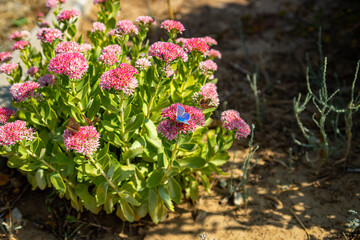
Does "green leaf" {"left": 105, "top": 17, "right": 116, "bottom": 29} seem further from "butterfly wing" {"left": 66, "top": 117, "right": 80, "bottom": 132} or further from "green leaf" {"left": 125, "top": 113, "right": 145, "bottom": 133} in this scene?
"butterfly wing" {"left": 66, "top": 117, "right": 80, "bottom": 132}

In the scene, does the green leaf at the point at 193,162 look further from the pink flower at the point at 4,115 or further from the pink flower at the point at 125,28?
the pink flower at the point at 4,115

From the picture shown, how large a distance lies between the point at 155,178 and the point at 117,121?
486 mm

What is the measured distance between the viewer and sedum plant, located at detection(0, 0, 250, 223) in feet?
6.40

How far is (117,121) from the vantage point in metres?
2.21

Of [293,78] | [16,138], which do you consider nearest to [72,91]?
[16,138]

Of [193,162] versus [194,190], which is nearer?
[193,162]

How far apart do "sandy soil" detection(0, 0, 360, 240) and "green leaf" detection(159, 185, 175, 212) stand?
0.39 m

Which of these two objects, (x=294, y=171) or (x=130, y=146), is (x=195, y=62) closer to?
(x=130, y=146)

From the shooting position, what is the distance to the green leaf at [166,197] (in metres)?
2.32

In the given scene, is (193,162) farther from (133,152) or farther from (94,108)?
(94,108)

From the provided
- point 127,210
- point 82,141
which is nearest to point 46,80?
point 82,141

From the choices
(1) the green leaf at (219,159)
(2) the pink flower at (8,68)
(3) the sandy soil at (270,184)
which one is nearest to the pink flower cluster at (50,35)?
(2) the pink flower at (8,68)

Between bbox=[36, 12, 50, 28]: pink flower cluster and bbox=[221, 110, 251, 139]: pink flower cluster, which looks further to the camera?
bbox=[36, 12, 50, 28]: pink flower cluster

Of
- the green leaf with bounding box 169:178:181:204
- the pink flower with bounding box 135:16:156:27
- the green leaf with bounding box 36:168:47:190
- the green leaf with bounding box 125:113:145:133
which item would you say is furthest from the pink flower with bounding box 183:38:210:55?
the green leaf with bounding box 36:168:47:190
